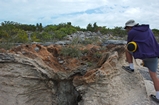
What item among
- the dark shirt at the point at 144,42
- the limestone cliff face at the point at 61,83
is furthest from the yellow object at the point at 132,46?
the limestone cliff face at the point at 61,83

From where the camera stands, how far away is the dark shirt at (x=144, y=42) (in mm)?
→ 4074

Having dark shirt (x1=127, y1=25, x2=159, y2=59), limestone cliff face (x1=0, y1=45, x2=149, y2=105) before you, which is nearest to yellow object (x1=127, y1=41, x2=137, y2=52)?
dark shirt (x1=127, y1=25, x2=159, y2=59)

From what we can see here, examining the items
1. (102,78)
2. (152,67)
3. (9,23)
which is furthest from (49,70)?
(9,23)

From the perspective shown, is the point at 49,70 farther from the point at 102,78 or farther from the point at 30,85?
the point at 102,78

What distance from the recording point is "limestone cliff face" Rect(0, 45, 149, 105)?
373 cm

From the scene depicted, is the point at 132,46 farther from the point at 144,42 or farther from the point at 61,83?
the point at 61,83

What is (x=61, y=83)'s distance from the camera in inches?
173

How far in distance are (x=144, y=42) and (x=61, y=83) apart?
1.91m

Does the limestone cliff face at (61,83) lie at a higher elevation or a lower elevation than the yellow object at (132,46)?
lower

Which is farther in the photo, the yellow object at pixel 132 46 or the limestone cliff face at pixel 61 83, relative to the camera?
the yellow object at pixel 132 46

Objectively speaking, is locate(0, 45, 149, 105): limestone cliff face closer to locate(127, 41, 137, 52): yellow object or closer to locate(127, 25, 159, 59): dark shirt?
locate(127, 41, 137, 52): yellow object

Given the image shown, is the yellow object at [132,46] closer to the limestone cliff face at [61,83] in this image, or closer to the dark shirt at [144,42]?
the dark shirt at [144,42]

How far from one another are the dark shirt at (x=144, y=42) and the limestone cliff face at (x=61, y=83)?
509 mm

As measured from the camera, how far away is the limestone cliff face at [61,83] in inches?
147
